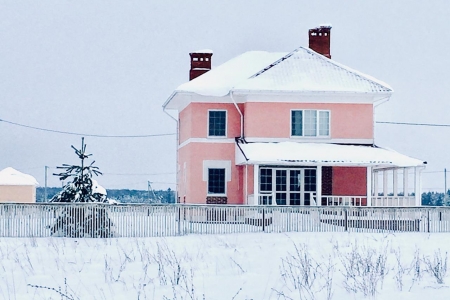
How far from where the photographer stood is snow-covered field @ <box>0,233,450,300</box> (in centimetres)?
1149

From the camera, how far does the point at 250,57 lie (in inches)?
1512

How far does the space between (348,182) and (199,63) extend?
386 inches

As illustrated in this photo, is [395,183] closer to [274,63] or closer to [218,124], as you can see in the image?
[274,63]

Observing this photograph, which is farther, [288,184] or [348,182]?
[348,182]

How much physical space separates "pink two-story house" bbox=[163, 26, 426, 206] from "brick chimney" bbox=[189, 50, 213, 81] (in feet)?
13.3

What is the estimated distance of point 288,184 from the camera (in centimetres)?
3400

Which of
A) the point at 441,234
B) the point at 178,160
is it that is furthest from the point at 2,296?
the point at 178,160

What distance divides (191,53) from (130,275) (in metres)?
26.7

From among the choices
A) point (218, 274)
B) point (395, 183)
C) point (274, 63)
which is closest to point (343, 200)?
point (395, 183)

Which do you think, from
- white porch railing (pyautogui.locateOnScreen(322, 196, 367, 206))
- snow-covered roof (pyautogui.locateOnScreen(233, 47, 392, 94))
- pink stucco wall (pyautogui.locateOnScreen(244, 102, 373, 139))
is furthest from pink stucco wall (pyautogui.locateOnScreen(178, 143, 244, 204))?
white porch railing (pyautogui.locateOnScreen(322, 196, 367, 206))

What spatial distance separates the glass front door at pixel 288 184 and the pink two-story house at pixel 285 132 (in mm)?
40

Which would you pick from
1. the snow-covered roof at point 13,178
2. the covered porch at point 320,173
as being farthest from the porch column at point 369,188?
the snow-covered roof at point 13,178

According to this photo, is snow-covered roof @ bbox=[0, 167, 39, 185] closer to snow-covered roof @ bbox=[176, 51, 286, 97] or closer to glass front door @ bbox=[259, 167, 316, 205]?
snow-covered roof @ bbox=[176, 51, 286, 97]

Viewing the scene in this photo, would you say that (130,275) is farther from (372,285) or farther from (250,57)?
(250,57)
